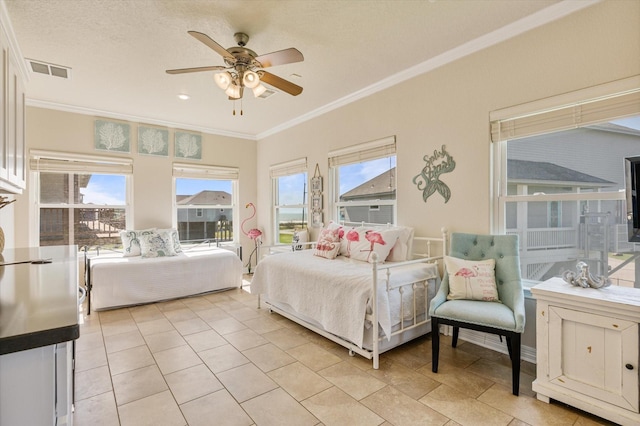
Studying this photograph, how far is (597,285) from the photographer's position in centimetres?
186

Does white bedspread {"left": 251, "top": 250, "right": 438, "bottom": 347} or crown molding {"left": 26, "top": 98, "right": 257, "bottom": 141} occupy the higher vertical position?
crown molding {"left": 26, "top": 98, "right": 257, "bottom": 141}

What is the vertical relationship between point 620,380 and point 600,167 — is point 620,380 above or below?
below

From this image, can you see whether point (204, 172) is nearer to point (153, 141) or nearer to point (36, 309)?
point (153, 141)

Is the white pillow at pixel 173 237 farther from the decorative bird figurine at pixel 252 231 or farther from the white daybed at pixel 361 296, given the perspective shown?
the white daybed at pixel 361 296

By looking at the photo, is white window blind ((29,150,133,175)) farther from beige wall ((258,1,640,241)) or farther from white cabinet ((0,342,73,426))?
white cabinet ((0,342,73,426))

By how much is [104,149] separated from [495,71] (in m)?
4.90

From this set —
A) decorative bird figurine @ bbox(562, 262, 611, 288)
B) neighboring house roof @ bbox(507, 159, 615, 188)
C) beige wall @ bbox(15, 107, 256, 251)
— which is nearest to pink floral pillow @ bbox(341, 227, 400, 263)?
neighboring house roof @ bbox(507, 159, 615, 188)

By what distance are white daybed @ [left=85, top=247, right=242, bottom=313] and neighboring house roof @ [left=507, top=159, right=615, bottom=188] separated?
370cm

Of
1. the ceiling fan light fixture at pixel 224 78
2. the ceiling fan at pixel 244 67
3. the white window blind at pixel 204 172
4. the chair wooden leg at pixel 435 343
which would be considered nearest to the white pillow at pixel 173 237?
the white window blind at pixel 204 172

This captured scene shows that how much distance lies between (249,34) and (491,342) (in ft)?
10.6

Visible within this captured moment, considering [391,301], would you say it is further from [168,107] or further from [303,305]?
[168,107]

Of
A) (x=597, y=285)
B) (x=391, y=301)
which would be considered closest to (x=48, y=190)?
(x=391, y=301)

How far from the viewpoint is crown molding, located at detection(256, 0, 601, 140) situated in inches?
84.3

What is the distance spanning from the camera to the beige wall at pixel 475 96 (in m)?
2.03
